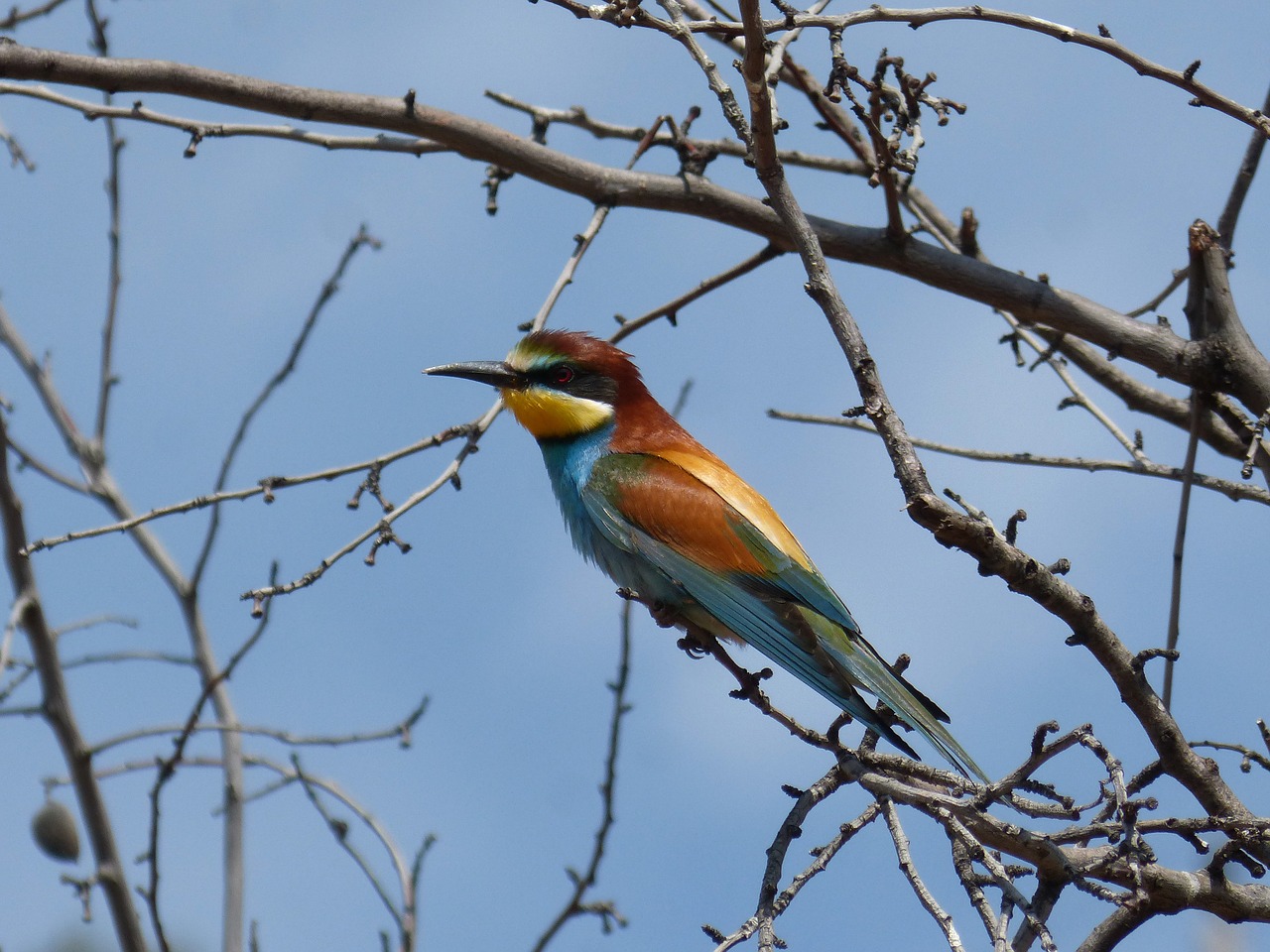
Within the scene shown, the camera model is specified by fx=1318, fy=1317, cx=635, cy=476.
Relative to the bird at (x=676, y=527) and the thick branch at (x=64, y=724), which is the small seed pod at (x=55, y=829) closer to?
the thick branch at (x=64, y=724)

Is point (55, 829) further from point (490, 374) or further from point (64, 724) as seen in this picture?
point (490, 374)

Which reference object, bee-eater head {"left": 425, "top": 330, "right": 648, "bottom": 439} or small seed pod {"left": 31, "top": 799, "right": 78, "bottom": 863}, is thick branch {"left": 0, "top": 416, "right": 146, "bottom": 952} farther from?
bee-eater head {"left": 425, "top": 330, "right": 648, "bottom": 439}

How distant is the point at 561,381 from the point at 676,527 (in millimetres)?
788

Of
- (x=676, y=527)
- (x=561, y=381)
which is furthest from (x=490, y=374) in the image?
(x=676, y=527)

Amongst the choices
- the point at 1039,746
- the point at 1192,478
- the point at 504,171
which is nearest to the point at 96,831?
the point at 504,171

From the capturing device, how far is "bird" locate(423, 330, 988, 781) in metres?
3.38

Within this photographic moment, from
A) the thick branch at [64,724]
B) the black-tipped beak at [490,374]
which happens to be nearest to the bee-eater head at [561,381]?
the black-tipped beak at [490,374]

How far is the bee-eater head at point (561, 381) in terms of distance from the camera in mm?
4316

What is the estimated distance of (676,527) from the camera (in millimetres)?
3826

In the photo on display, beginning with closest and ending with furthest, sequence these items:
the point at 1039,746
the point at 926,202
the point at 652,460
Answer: the point at 1039,746 < the point at 652,460 < the point at 926,202

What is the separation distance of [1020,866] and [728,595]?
151cm

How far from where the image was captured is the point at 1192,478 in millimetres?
3457

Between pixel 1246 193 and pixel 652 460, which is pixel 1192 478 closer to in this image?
pixel 1246 193

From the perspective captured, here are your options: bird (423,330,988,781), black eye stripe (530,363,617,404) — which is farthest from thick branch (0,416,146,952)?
black eye stripe (530,363,617,404)
